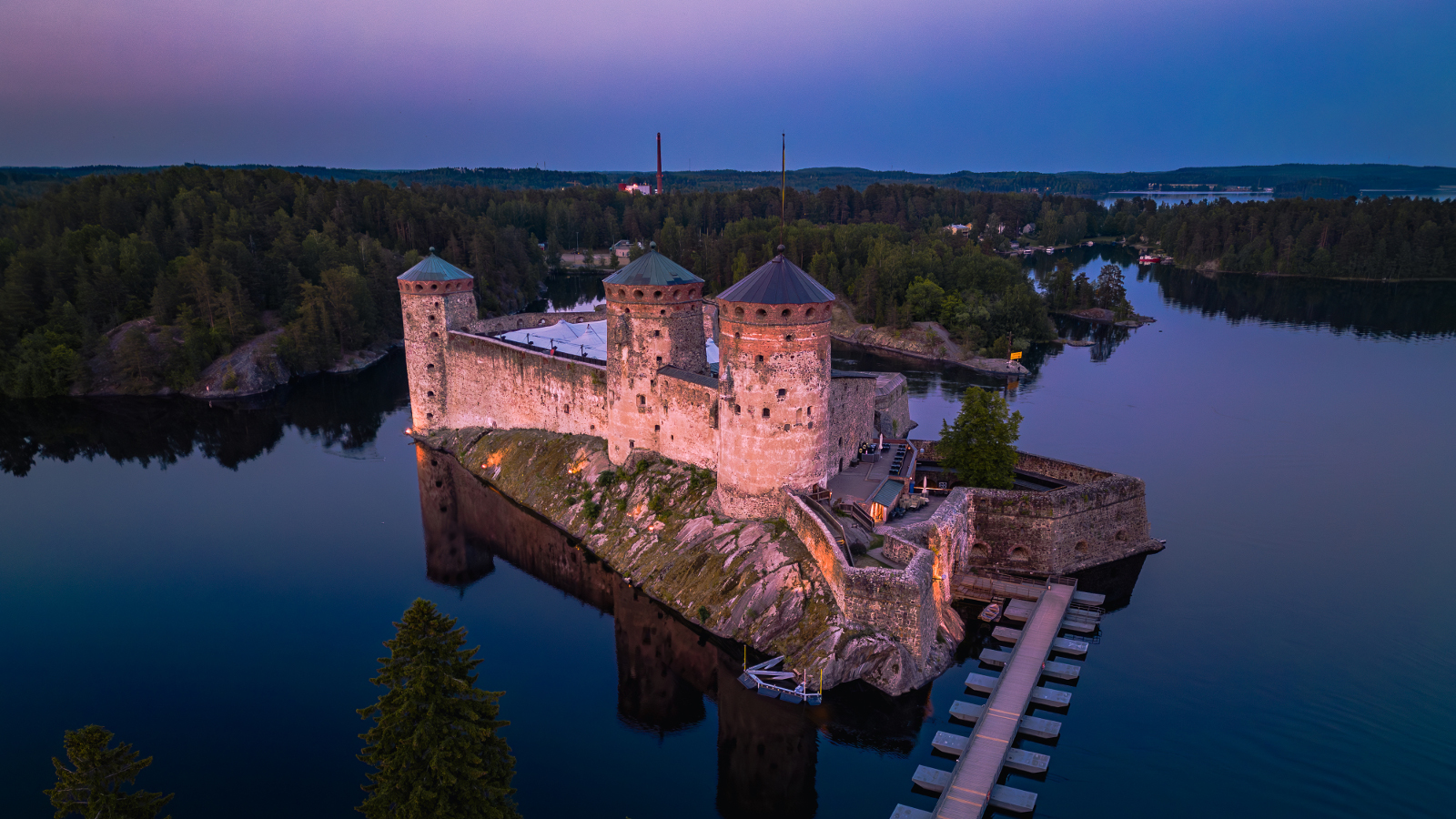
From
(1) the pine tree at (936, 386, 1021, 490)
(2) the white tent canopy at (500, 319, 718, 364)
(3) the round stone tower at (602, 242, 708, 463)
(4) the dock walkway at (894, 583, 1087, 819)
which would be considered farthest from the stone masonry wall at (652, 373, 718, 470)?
(4) the dock walkway at (894, 583, 1087, 819)

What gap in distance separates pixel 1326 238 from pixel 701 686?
466 feet

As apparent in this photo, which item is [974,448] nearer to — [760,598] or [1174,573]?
[1174,573]

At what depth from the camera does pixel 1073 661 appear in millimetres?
28344

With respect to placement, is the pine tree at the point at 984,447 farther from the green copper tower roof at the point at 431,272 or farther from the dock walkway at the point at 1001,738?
the green copper tower roof at the point at 431,272

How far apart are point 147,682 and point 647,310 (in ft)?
72.0

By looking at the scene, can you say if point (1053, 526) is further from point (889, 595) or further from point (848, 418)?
point (889, 595)

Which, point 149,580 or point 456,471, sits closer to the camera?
point 149,580

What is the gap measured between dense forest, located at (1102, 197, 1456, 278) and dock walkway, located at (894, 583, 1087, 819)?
412ft

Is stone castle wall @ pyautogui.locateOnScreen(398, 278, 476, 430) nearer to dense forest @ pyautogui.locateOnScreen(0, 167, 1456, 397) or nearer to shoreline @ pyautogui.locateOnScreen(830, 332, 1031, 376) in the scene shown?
dense forest @ pyautogui.locateOnScreen(0, 167, 1456, 397)

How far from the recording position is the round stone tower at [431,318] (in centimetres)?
4647

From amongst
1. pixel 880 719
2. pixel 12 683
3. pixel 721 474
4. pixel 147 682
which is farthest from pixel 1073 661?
pixel 12 683

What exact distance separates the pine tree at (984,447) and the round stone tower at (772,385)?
849 cm

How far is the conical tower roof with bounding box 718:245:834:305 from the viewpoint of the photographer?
93.1ft

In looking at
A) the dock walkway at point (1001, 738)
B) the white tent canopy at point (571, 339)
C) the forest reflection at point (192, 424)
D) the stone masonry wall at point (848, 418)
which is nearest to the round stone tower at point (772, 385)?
the stone masonry wall at point (848, 418)
